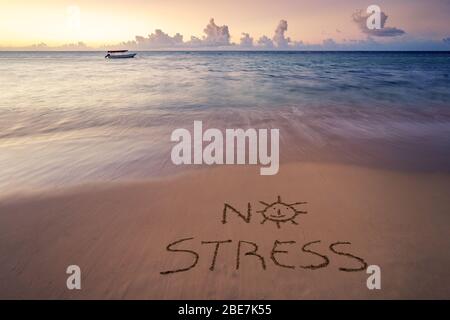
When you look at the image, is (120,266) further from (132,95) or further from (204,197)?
(132,95)

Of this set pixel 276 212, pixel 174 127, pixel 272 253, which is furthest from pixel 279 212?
pixel 174 127

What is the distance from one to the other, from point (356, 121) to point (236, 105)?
16.9 ft

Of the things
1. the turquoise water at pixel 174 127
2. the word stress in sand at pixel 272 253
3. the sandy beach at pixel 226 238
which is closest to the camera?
the sandy beach at pixel 226 238

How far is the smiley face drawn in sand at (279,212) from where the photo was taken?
14.7ft

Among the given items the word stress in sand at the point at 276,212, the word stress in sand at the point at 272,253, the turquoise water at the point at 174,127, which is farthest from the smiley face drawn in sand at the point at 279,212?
the turquoise water at the point at 174,127

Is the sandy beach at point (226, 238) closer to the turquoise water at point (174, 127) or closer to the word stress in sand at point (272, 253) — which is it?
the word stress in sand at point (272, 253)

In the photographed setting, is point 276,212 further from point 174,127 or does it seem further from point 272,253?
point 174,127

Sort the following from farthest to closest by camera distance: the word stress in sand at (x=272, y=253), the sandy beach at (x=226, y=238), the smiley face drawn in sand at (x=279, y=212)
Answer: the smiley face drawn in sand at (x=279, y=212) < the word stress in sand at (x=272, y=253) < the sandy beach at (x=226, y=238)

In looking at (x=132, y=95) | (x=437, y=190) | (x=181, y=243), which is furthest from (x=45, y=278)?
(x=132, y=95)

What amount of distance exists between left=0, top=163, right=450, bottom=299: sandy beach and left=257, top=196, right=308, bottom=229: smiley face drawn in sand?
0.08 meters

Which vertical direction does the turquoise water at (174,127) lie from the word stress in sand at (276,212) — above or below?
above
